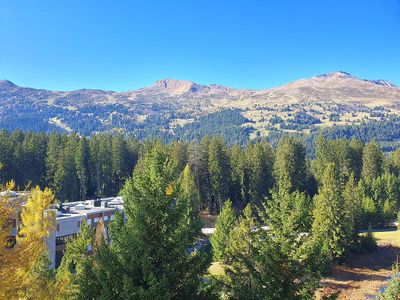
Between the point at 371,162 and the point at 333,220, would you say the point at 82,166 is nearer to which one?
the point at 333,220

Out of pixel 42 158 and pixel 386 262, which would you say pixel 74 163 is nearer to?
pixel 42 158

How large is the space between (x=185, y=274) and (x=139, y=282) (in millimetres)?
2146

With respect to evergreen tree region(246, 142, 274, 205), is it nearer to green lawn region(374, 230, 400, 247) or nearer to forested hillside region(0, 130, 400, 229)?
forested hillside region(0, 130, 400, 229)

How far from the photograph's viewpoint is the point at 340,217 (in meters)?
49.5

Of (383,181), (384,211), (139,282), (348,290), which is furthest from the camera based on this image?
(383,181)

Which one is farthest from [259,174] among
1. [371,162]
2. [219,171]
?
[371,162]

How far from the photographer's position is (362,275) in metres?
46.8

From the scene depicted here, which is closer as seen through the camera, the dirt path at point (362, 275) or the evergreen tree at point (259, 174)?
the dirt path at point (362, 275)

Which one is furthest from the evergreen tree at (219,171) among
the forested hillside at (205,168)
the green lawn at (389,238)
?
the green lawn at (389,238)

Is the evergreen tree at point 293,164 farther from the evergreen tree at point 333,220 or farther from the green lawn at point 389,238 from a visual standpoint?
the evergreen tree at point 333,220

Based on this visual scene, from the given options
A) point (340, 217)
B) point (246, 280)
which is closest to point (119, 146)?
point (340, 217)

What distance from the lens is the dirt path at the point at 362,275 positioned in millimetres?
40281

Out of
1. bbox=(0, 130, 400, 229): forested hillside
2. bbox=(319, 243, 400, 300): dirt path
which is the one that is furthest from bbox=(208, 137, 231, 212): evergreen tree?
bbox=(319, 243, 400, 300): dirt path

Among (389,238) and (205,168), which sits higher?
(205,168)
